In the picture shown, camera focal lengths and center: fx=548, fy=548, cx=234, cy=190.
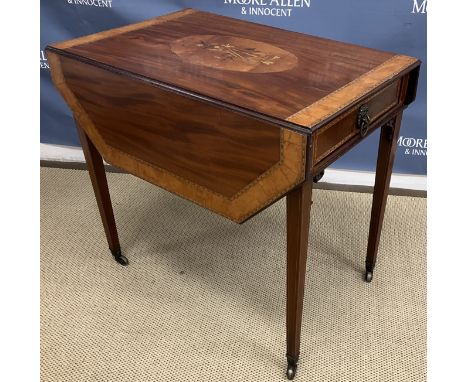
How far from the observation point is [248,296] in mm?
1754

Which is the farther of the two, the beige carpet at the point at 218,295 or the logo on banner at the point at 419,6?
the logo on banner at the point at 419,6

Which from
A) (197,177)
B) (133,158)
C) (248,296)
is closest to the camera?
(197,177)

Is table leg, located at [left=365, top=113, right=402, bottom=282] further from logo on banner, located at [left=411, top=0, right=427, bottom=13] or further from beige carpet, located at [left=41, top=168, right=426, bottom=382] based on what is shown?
logo on banner, located at [left=411, top=0, right=427, bottom=13]

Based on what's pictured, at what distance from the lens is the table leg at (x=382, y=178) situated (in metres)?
1.52

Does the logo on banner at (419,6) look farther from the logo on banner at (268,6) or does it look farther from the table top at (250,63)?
the table top at (250,63)

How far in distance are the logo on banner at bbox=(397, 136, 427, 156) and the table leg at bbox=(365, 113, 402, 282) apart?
59 centimetres

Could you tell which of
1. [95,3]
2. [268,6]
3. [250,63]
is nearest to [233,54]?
[250,63]

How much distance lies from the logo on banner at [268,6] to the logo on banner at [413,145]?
0.66 m

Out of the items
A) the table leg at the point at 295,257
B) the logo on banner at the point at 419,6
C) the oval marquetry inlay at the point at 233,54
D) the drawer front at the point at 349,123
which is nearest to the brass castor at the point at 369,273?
the table leg at the point at 295,257

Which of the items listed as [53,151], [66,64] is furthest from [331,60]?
[53,151]

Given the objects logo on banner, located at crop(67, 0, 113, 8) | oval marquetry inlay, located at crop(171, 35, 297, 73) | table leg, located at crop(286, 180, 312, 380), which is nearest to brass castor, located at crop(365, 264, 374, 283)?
table leg, located at crop(286, 180, 312, 380)

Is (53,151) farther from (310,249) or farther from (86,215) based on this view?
(310,249)

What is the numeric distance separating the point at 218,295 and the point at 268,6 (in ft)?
3.57

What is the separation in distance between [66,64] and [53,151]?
1118 mm
